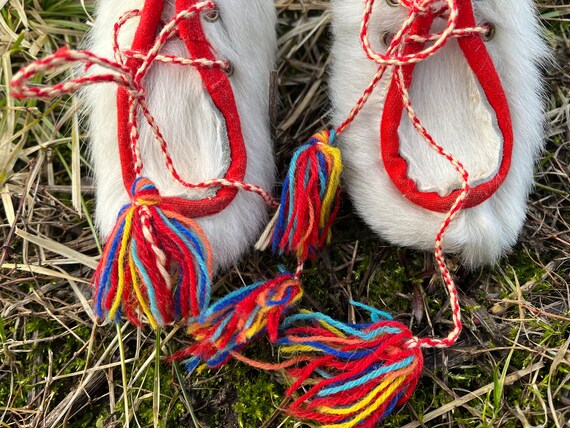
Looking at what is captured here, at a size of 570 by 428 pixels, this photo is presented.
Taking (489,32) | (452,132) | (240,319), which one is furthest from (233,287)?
(489,32)

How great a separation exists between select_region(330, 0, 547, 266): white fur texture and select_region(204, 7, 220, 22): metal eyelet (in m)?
0.25

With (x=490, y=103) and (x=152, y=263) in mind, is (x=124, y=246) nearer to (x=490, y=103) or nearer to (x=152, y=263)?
(x=152, y=263)

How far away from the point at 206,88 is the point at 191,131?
9cm

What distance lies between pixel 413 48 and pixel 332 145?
0.23 m

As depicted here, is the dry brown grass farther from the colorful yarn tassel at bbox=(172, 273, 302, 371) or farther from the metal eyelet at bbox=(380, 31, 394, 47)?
the metal eyelet at bbox=(380, 31, 394, 47)

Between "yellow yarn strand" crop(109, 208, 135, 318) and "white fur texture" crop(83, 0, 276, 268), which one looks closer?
"yellow yarn strand" crop(109, 208, 135, 318)

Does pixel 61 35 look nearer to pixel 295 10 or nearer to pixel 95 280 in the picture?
pixel 295 10

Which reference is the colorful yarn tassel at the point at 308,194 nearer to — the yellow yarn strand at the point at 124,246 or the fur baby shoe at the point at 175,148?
the fur baby shoe at the point at 175,148

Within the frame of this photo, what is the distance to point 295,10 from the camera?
1432 millimetres

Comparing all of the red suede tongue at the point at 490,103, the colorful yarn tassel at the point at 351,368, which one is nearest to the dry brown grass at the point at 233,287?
the colorful yarn tassel at the point at 351,368

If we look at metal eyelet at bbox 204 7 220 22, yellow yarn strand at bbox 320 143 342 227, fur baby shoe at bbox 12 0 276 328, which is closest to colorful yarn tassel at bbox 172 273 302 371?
fur baby shoe at bbox 12 0 276 328

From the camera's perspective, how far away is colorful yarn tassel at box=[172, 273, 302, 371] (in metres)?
1.02

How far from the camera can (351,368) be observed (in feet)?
3.34

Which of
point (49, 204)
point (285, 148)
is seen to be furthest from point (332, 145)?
point (49, 204)
